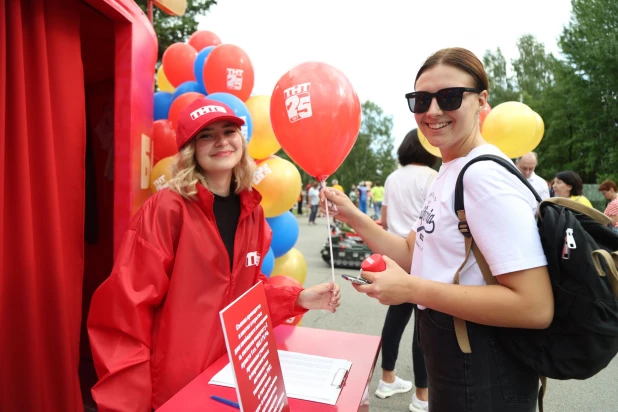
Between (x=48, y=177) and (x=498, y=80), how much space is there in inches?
1341

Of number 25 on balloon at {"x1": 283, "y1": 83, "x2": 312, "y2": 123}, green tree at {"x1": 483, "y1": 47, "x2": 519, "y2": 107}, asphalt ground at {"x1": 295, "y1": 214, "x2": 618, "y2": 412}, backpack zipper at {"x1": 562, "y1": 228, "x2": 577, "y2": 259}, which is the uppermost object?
green tree at {"x1": 483, "y1": 47, "x2": 519, "y2": 107}

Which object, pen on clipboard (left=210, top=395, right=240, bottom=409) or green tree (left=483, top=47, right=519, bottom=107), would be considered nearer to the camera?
pen on clipboard (left=210, top=395, right=240, bottom=409)

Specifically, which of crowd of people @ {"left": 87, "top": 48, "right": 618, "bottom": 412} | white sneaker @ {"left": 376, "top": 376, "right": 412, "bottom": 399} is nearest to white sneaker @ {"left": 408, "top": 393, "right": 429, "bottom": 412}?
white sneaker @ {"left": 376, "top": 376, "right": 412, "bottom": 399}

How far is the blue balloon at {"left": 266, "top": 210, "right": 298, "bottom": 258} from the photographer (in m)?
3.58

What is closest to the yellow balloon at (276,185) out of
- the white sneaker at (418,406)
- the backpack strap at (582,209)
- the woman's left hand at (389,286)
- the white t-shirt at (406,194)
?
the white t-shirt at (406,194)

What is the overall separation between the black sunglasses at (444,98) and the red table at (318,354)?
1025 millimetres

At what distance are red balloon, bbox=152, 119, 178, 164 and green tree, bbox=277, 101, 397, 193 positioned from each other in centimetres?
3857

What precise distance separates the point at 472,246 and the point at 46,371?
191cm

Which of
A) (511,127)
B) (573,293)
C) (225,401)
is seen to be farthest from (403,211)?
(225,401)

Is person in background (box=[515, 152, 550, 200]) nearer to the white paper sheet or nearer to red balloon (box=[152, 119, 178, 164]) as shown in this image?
red balloon (box=[152, 119, 178, 164])

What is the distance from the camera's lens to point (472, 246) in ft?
4.09

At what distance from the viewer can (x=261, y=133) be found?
3334 millimetres

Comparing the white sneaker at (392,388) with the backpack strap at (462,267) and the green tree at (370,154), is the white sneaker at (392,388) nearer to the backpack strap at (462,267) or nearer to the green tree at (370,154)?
the backpack strap at (462,267)

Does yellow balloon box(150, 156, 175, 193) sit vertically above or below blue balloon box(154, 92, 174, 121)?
below
